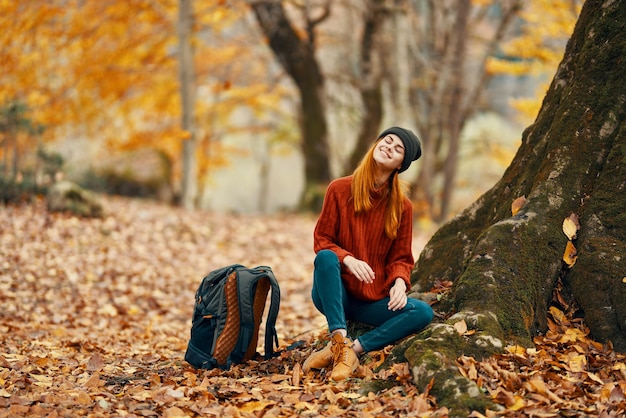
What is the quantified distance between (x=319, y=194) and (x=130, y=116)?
25.8ft

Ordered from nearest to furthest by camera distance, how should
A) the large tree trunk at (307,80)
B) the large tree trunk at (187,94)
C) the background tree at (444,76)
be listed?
the large tree trunk at (187,94), the large tree trunk at (307,80), the background tree at (444,76)

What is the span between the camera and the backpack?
13.3 feet

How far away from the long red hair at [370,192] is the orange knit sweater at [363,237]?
Answer: 0.13 ft

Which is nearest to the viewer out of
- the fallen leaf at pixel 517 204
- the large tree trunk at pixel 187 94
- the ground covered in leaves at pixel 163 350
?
the ground covered in leaves at pixel 163 350

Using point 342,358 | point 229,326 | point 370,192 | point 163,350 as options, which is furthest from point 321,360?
point 163,350

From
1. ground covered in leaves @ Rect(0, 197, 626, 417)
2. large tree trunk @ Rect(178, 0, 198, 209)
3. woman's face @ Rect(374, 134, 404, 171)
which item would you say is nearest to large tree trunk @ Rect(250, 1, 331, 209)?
large tree trunk @ Rect(178, 0, 198, 209)

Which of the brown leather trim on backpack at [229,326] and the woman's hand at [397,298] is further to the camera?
the brown leather trim on backpack at [229,326]

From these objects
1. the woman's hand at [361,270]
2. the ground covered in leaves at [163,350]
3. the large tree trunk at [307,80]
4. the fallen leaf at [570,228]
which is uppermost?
the large tree trunk at [307,80]

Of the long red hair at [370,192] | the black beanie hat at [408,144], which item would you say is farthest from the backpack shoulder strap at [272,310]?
the black beanie hat at [408,144]

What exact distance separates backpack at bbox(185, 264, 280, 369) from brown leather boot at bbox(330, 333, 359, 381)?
547 mm

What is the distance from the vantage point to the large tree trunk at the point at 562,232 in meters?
3.49

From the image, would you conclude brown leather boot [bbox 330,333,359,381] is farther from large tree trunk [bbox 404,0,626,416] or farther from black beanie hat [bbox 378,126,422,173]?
black beanie hat [bbox 378,126,422,173]

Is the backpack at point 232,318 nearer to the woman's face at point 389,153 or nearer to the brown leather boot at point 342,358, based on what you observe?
the brown leather boot at point 342,358

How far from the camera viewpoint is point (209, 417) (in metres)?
3.11
